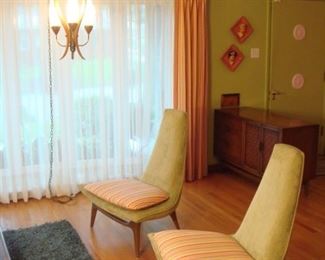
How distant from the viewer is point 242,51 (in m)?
5.13

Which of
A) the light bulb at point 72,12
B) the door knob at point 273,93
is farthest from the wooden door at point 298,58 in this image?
the light bulb at point 72,12

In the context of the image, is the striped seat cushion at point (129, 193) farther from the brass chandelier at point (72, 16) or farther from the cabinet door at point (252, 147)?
the cabinet door at point (252, 147)

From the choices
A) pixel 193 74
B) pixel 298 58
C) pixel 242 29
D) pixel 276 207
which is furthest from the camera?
pixel 298 58

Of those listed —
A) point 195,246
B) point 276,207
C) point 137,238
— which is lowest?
point 137,238

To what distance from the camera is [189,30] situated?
4.65 meters

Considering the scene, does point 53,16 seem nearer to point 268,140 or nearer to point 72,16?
point 72,16

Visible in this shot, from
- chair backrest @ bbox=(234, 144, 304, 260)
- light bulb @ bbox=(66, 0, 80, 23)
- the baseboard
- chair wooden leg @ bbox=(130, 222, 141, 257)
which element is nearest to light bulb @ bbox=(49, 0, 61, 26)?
light bulb @ bbox=(66, 0, 80, 23)

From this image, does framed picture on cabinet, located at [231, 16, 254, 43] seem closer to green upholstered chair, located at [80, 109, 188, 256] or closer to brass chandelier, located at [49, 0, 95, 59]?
green upholstered chair, located at [80, 109, 188, 256]

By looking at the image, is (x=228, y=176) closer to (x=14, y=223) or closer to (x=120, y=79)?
(x=120, y=79)

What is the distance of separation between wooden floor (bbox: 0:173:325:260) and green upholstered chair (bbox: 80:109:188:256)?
21 cm

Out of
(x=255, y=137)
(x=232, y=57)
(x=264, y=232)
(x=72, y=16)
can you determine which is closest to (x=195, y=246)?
(x=264, y=232)

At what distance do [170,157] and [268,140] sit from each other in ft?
4.19

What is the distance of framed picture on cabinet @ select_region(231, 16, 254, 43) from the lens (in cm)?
504

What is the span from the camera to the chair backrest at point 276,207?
2172 millimetres
